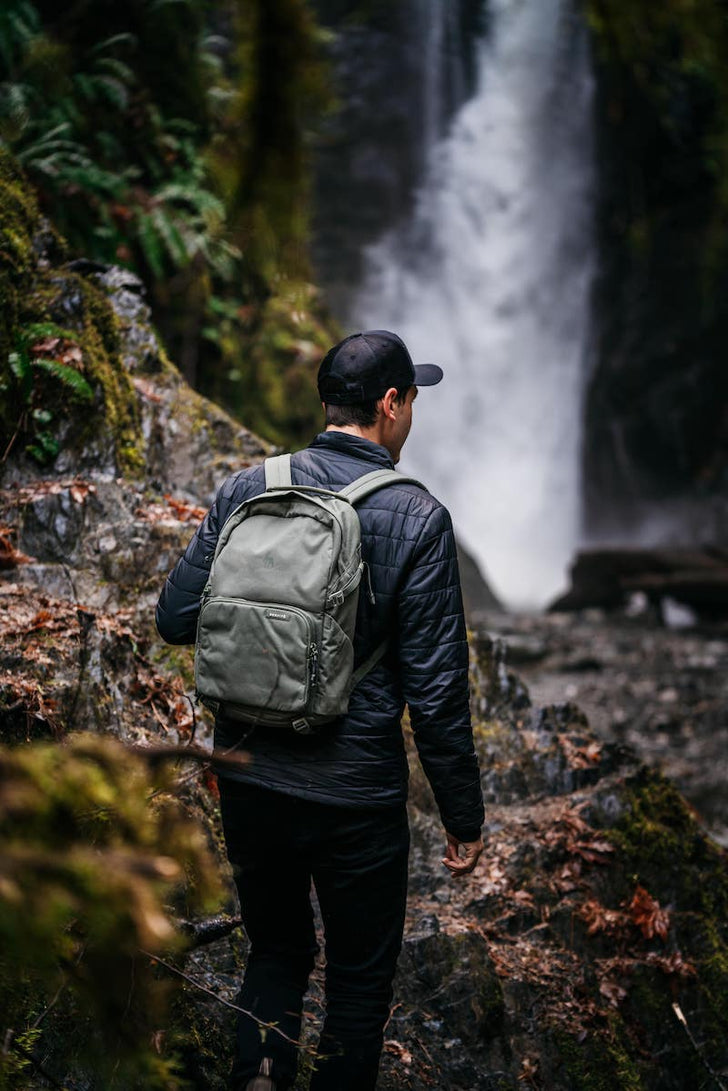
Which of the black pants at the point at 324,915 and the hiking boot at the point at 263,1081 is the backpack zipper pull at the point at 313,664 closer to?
the black pants at the point at 324,915

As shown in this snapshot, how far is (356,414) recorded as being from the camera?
8.24 ft

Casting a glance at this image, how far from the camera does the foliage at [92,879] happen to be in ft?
3.27

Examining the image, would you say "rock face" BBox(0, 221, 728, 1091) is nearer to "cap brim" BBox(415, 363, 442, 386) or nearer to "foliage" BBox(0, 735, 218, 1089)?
"foliage" BBox(0, 735, 218, 1089)

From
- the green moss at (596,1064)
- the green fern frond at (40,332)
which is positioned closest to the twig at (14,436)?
the green fern frond at (40,332)

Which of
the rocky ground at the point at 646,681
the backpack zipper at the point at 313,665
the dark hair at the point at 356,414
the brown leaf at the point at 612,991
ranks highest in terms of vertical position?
the dark hair at the point at 356,414

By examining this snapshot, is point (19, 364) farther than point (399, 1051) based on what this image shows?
Yes

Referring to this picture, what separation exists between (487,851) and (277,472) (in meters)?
2.46

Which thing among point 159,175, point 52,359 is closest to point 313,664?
point 52,359

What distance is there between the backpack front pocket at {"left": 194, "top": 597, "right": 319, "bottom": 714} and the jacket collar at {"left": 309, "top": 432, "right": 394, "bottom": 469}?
586 millimetres

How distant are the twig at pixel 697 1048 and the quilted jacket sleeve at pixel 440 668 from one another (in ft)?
6.68

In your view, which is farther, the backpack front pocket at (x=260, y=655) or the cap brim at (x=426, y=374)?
the cap brim at (x=426, y=374)

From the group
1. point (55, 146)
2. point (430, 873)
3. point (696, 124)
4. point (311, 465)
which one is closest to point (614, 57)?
point (311, 465)

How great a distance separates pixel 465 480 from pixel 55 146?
14997 millimetres

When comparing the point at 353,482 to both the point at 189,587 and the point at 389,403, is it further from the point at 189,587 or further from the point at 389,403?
the point at 189,587
